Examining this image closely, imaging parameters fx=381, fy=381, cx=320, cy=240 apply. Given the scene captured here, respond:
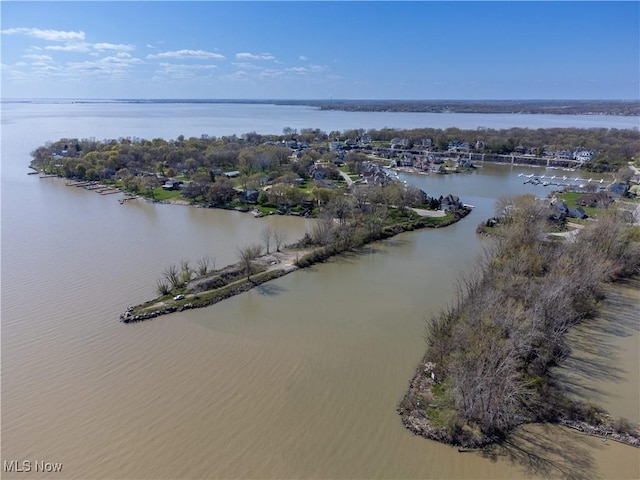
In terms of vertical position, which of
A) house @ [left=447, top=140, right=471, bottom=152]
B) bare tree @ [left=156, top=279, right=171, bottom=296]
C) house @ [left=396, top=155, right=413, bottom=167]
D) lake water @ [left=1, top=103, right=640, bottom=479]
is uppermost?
house @ [left=447, top=140, right=471, bottom=152]

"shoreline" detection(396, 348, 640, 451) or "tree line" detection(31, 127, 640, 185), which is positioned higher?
"tree line" detection(31, 127, 640, 185)

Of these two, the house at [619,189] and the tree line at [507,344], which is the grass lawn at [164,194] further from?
the house at [619,189]

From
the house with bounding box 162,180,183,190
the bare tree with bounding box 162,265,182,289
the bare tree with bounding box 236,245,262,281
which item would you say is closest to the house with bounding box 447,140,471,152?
the house with bounding box 162,180,183,190

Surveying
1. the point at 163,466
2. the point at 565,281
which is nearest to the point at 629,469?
the point at 565,281

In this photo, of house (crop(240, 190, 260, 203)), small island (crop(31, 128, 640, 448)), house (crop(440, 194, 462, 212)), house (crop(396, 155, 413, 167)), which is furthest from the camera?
house (crop(396, 155, 413, 167))

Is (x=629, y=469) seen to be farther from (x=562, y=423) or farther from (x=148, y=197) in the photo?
(x=148, y=197)

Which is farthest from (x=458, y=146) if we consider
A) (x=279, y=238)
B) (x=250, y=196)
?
(x=279, y=238)

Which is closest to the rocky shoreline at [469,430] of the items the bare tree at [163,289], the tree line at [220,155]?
the bare tree at [163,289]

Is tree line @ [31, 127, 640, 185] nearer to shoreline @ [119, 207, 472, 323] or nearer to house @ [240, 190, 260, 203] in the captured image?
house @ [240, 190, 260, 203]

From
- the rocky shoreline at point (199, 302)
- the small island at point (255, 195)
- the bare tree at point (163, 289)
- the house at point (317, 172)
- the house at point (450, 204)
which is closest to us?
the rocky shoreline at point (199, 302)
